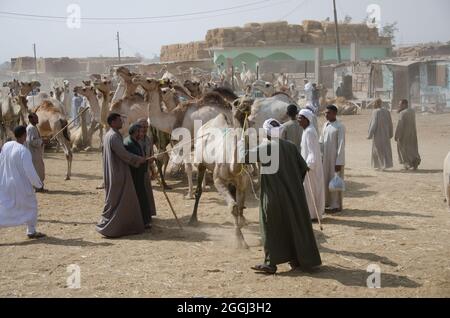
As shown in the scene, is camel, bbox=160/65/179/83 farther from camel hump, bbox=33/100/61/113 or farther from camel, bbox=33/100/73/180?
camel hump, bbox=33/100/61/113

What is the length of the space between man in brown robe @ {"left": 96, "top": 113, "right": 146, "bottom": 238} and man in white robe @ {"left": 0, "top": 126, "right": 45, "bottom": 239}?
3.17 feet

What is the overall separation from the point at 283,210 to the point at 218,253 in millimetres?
1363

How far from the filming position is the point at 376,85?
99.3 feet

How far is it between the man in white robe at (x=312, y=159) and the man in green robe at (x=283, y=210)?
1703 mm

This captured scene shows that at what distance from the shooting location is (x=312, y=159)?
27.3ft

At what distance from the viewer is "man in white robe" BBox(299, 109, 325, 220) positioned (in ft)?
26.6

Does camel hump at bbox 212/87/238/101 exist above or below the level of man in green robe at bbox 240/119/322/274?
above

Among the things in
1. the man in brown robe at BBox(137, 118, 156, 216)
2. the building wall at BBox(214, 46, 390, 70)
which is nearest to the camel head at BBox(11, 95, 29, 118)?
the man in brown robe at BBox(137, 118, 156, 216)

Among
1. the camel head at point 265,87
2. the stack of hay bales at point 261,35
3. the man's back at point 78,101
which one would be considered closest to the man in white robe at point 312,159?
the camel head at point 265,87

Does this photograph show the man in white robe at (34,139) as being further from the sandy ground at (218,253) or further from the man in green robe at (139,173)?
the man in green robe at (139,173)

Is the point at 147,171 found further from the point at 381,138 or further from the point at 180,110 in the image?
the point at 381,138

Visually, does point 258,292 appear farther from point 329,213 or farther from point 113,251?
point 329,213

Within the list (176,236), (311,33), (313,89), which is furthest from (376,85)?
(176,236)

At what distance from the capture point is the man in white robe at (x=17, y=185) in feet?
25.7
